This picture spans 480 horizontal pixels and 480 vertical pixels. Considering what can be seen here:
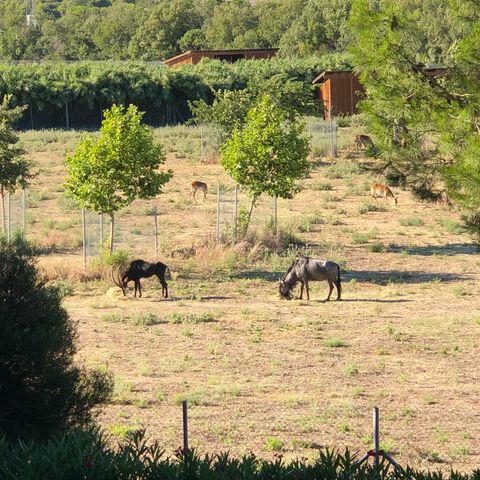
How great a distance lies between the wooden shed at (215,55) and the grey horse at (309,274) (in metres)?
53.6

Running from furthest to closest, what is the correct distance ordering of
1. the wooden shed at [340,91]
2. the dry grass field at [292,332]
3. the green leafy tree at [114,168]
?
the wooden shed at [340,91]
the green leafy tree at [114,168]
the dry grass field at [292,332]

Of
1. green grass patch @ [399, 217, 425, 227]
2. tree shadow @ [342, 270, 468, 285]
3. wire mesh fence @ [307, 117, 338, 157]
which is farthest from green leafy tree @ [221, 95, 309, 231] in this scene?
wire mesh fence @ [307, 117, 338, 157]

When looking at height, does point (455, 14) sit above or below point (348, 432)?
above

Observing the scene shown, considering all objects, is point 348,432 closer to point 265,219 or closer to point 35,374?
point 35,374

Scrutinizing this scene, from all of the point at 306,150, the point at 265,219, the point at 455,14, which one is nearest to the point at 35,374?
the point at 455,14

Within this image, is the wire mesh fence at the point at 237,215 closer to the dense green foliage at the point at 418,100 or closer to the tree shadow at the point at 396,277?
the tree shadow at the point at 396,277

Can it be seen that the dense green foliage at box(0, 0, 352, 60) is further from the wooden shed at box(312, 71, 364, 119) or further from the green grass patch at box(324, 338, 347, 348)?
the green grass patch at box(324, 338, 347, 348)

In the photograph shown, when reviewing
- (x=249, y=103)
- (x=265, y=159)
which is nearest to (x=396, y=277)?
(x=265, y=159)

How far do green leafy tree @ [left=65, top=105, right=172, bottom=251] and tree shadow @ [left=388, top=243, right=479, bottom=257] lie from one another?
747 centimetres

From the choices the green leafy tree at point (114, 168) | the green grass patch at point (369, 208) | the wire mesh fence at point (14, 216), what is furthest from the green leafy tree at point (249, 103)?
the green leafy tree at point (114, 168)

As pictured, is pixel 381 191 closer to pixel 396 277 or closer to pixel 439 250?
pixel 439 250

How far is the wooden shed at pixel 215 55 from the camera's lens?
7900cm

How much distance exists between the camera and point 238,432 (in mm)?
15344

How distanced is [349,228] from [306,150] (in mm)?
4353
